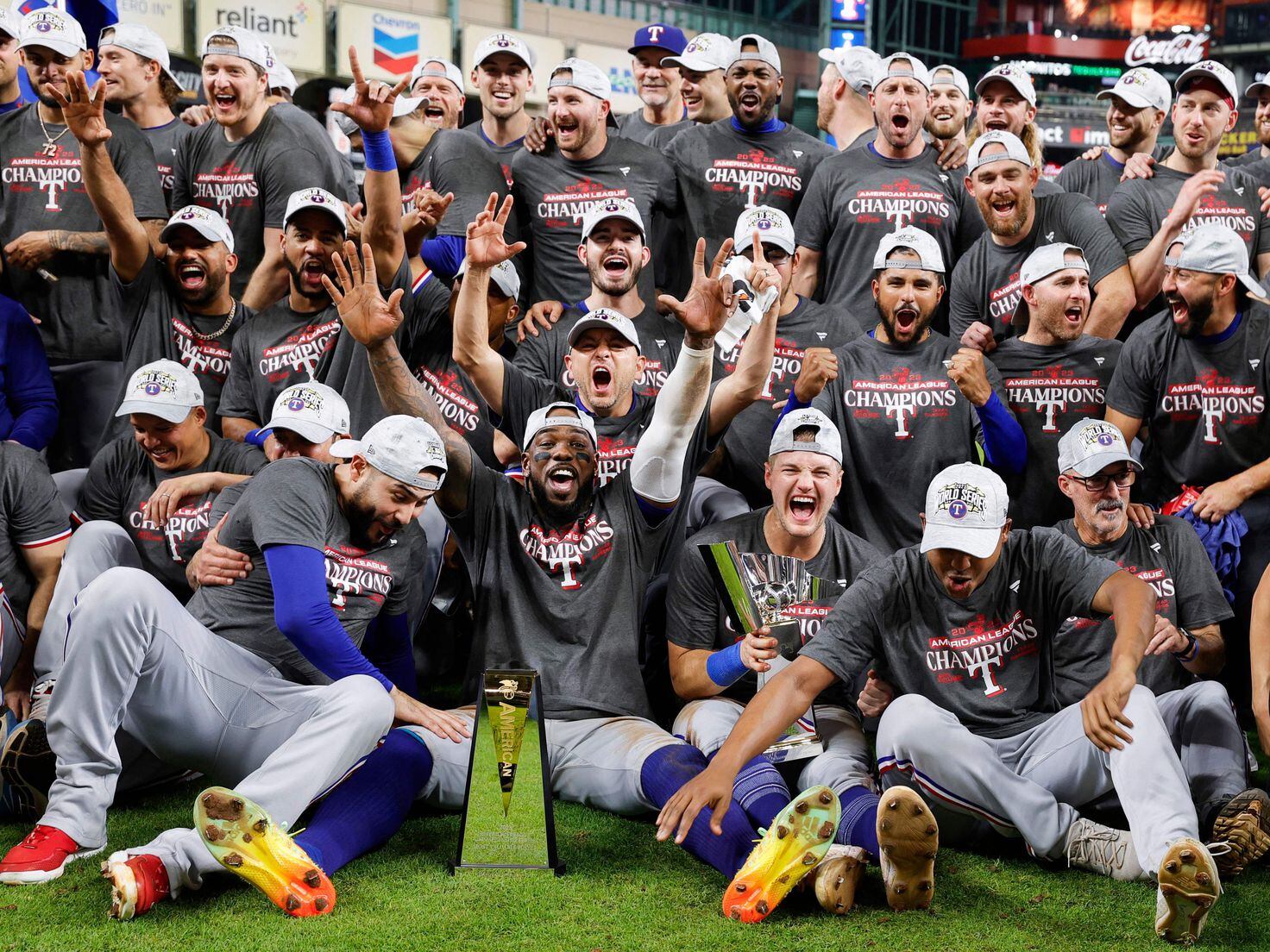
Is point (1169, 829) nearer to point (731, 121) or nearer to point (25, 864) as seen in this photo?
point (25, 864)

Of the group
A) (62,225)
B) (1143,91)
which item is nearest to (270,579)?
(62,225)

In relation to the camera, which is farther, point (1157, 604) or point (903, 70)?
point (903, 70)

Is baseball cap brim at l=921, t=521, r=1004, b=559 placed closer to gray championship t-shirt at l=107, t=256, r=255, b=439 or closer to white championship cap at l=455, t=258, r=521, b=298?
white championship cap at l=455, t=258, r=521, b=298

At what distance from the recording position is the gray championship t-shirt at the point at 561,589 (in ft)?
18.4

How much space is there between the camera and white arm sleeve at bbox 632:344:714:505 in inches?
209

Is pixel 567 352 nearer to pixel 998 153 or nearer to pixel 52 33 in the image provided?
pixel 998 153

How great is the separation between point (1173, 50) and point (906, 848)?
147 feet

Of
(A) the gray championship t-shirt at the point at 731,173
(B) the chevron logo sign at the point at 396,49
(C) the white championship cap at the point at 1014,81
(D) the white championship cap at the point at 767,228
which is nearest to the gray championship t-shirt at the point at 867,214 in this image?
(A) the gray championship t-shirt at the point at 731,173

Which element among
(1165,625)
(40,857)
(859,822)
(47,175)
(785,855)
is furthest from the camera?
(47,175)

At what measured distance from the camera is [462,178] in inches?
296

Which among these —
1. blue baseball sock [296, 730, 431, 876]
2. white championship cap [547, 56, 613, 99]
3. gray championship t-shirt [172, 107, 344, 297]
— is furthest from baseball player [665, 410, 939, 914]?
gray championship t-shirt [172, 107, 344, 297]

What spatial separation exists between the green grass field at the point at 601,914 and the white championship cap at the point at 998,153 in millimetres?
3549

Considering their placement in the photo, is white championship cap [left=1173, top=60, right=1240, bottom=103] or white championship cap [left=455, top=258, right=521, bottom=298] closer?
white championship cap [left=455, top=258, right=521, bottom=298]

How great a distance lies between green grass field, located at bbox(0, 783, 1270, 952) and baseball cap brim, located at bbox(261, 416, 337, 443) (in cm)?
175
